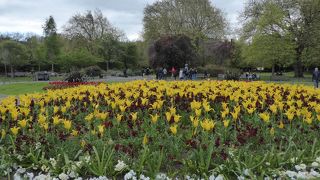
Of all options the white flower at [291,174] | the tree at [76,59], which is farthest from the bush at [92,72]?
the white flower at [291,174]

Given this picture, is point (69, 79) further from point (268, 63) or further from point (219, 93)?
point (268, 63)

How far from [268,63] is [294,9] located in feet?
23.7

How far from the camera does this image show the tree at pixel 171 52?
53.0 metres

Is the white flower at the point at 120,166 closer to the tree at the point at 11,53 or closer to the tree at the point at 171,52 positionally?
the tree at the point at 171,52

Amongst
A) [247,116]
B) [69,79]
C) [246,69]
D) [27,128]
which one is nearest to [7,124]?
[27,128]

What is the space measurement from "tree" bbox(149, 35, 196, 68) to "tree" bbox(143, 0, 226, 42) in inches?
296

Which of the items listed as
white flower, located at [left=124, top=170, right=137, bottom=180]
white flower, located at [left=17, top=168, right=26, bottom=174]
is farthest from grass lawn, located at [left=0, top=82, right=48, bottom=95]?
white flower, located at [left=124, top=170, right=137, bottom=180]

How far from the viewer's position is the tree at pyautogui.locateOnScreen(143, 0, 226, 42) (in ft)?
201

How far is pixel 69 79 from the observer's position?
105 feet

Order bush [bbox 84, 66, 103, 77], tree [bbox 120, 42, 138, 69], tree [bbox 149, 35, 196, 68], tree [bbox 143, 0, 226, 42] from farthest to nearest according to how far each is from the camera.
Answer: tree [bbox 120, 42, 138, 69], tree [bbox 143, 0, 226, 42], tree [bbox 149, 35, 196, 68], bush [bbox 84, 66, 103, 77]

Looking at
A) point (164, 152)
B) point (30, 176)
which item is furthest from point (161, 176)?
point (30, 176)

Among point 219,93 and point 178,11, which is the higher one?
point 178,11

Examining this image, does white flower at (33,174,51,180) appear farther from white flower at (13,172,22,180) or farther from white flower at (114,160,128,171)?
white flower at (114,160,128,171)

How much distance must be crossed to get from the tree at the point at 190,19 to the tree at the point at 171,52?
7.53 m
